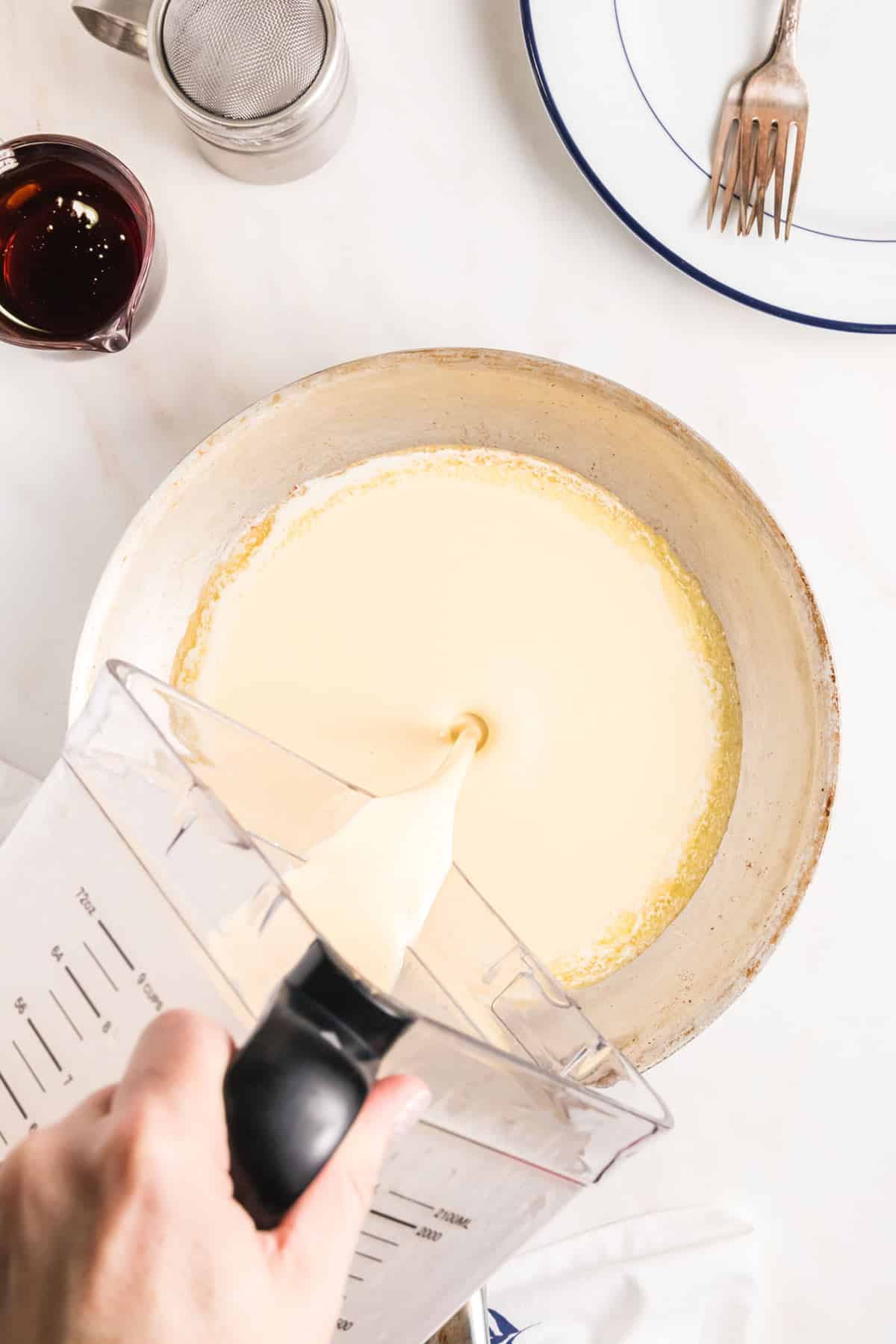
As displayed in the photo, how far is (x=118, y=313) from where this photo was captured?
0.65 meters

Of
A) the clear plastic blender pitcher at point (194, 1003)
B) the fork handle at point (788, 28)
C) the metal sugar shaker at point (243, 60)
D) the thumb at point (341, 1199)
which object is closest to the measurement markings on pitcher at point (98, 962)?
the clear plastic blender pitcher at point (194, 1003)

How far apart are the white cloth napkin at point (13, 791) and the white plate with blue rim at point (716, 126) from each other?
521 mm

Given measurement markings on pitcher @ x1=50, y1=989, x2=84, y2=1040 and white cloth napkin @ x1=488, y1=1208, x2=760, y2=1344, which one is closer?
measurement markings on pitcher @ x1=50, y1=989, x2=84, y2=1040

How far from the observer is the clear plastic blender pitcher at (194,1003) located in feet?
Answer: 1.14

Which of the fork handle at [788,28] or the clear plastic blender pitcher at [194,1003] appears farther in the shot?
the fork handle at [788,28]

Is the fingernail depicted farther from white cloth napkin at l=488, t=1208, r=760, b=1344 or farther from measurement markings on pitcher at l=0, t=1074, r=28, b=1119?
white cloth napkin at l=488, t=1208, r=760, b=1344

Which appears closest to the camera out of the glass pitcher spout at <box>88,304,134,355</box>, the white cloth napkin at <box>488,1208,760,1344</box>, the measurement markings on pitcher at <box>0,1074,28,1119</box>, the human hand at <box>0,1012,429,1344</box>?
the human hand at <box>0,1012,429,1344</box>

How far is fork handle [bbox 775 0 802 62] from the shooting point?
0.66 metres

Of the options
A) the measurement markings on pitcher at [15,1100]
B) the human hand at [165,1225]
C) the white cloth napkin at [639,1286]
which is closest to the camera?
the human hand at [165,1225]

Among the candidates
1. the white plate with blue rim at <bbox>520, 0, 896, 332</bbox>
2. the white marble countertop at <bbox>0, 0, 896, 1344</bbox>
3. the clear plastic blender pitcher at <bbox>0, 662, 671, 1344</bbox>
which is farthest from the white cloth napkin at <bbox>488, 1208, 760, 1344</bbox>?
the white plate with blue rim at <bbox>520, 0, 896, 332</bbox>

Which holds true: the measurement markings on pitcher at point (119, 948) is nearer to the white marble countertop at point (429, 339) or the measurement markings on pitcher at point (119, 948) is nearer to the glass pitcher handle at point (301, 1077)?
the glass pitcher handle at point (301, 1077)

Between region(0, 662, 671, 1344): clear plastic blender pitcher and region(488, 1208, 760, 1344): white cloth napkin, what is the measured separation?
35 cm

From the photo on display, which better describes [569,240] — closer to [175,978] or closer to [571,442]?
[571,442]

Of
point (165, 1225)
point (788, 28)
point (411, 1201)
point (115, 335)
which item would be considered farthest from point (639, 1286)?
point (788, 28)
